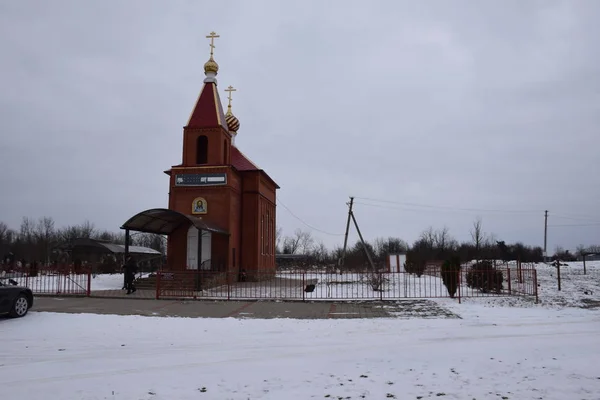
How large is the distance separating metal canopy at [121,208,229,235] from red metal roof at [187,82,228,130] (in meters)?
5.96

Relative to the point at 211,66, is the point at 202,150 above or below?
below

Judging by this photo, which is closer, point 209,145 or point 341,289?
point 341,289

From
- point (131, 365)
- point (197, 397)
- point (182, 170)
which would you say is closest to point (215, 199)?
point (182, 170)

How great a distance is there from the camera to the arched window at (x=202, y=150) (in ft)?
89.5

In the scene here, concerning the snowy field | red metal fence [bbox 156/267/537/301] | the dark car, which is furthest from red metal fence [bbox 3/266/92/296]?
the snowy field

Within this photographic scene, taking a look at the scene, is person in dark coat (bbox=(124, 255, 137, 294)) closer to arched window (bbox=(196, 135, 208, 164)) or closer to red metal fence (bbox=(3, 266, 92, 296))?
red metal fence (bbox=(3, 266, 92, 296))

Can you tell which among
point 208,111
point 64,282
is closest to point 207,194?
point 208,111

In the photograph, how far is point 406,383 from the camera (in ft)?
21.0

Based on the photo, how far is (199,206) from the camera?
2645cm

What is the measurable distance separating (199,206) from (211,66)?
8691 mm

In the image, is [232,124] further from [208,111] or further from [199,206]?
[199,206]

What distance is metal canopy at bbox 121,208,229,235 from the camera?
21.3m

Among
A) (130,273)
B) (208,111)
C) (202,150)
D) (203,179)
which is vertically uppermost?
(208,111)

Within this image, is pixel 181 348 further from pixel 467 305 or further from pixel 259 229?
pixel 259 229
